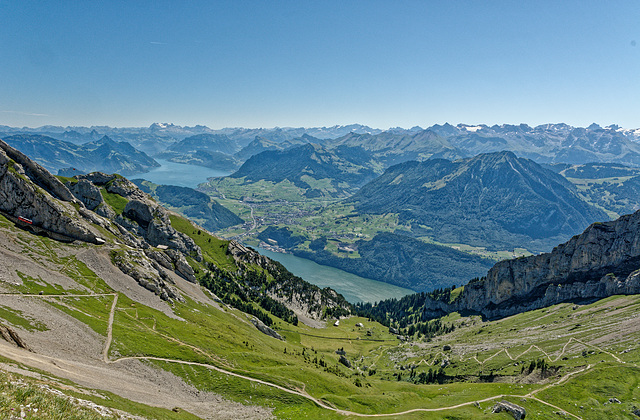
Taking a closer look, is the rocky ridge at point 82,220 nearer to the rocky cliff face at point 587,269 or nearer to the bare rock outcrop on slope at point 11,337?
the bare rock outcrop on slope at point 11,337

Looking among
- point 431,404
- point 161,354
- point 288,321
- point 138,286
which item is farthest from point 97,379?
point 288,321

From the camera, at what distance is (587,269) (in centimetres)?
17300

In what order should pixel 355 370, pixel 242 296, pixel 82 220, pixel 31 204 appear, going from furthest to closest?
1. pixel 242 296
2. pixel 355 370
3. pixel 82 220
4. pixel 31 204

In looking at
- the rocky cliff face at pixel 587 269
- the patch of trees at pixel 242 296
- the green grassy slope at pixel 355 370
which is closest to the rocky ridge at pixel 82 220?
the patch of trees at pixel 242 296

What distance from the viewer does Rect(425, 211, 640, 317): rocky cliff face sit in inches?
6171

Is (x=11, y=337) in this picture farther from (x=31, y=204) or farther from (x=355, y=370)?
(x=355, y=370)

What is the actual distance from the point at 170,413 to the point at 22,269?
189 ft

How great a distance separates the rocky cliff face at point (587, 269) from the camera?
514ft

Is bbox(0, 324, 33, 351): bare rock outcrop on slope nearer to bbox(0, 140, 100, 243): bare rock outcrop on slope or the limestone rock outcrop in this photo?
the limestone rock outcrop

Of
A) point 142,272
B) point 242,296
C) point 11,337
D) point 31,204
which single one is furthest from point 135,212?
point 11,337

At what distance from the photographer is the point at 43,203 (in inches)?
3935

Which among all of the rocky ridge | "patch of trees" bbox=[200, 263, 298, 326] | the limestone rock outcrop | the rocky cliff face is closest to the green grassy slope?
the limestone rock outcrop

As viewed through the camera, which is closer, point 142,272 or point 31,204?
point 31,204

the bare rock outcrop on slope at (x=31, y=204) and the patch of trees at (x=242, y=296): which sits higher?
the bare rock outcrop on slope at (x=31, y=204)
